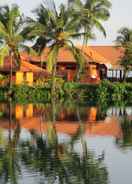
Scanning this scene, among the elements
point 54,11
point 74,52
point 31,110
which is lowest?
point 31,110

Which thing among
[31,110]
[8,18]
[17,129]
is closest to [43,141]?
[17,129]

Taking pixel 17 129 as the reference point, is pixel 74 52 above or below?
above

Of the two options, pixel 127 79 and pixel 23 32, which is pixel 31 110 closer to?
pixel 23 32

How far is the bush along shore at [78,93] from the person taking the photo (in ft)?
152

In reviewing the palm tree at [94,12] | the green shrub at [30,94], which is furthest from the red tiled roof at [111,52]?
the green shrub at [30,94]

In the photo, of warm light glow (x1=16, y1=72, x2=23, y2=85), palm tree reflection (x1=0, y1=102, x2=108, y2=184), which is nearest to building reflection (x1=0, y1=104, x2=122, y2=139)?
palm tree reflection (x1=0, y1=102, x2=108, y2=184)

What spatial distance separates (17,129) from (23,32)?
72.1 ft

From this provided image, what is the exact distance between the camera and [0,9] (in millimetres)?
47250

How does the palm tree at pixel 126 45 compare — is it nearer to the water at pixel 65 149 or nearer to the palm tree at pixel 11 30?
the palm tree at pixel 11 30

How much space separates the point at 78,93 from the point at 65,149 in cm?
2890

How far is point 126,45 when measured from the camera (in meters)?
57.4

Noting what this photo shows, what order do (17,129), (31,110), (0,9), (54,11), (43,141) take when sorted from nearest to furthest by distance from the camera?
(43,141)
(17,129)
(31,110)
(54,11)
(0,9)

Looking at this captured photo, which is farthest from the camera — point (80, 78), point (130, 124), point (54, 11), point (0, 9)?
point (80, 78)

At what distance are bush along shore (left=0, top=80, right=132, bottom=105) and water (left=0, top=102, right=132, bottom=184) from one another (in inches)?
566
